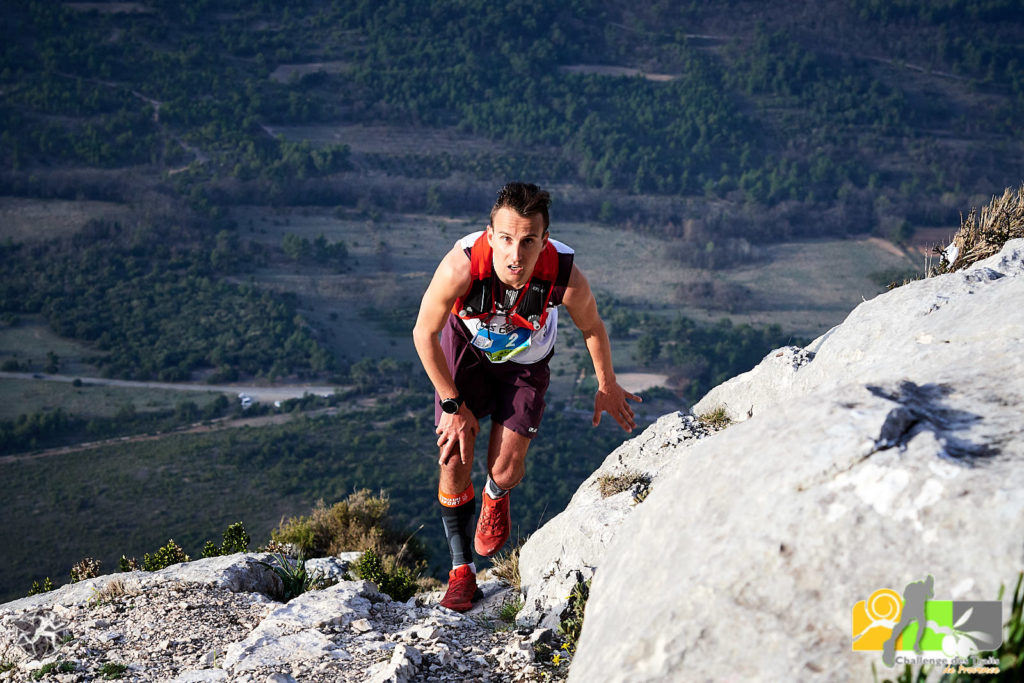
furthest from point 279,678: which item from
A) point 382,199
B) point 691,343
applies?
point 382,199

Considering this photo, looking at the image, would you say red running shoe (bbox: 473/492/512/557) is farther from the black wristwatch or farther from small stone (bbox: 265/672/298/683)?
small stone (bbox: 265/672/298/683)

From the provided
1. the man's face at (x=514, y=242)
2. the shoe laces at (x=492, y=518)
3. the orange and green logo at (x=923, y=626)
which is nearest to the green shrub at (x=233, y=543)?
the shoe laces at (x=492, y=518)

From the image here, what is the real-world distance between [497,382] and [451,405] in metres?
0.61

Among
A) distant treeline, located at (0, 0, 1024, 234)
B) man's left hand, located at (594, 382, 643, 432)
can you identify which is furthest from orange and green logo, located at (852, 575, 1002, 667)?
distant treeline, located at (0, 0, 1024, 234)

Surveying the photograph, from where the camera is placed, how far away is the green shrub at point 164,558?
6629mm

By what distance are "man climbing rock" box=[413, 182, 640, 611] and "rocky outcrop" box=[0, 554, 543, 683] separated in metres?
0.63

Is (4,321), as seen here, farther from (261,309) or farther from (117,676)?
(117,676)

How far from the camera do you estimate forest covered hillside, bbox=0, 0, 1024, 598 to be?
88.4ft

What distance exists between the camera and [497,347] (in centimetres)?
463

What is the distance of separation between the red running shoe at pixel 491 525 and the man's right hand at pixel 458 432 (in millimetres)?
548

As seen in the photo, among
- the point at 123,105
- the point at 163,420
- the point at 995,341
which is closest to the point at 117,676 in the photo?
the point at 995,341

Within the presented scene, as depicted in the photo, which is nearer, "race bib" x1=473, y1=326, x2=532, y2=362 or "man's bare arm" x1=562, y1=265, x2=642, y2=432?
"man's bare arm" x1=562, y1=265, x2=642, y2=432

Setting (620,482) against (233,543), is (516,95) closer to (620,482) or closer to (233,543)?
(233,543)

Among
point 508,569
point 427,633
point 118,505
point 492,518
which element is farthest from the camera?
point 118,505
